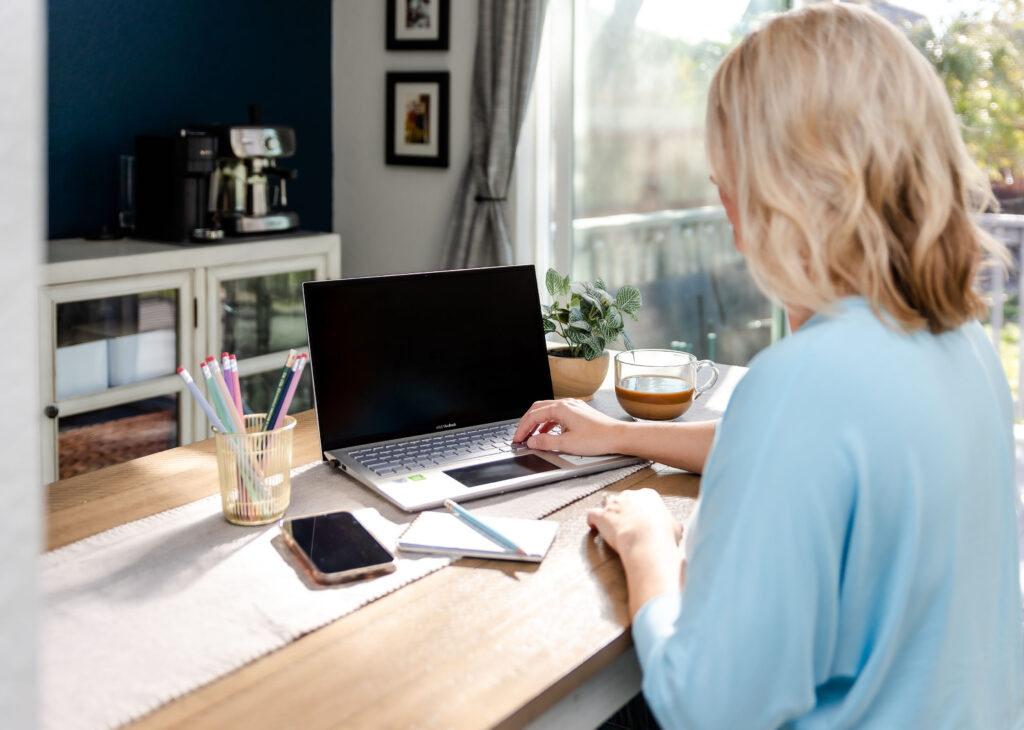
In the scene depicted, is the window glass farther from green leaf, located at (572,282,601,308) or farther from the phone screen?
the phone screen

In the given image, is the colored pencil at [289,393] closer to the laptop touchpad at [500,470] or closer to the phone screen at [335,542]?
the phone screen at [335,542]

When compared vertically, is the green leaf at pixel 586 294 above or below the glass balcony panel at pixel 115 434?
above

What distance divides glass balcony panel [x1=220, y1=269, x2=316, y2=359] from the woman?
2290 mm

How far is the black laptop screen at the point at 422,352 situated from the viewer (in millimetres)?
1396

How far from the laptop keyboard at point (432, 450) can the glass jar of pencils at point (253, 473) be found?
0.17 meters

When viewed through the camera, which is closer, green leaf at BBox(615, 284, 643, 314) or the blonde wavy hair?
the blonde wavy hair

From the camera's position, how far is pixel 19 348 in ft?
1.15

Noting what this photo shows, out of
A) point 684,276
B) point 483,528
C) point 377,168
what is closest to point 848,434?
point 483,528

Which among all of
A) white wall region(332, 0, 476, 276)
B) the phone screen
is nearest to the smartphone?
the phone screen

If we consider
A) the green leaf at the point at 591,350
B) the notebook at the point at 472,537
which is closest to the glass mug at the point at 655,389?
A: the green leaf at the point at 591,350

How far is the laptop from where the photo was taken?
4.39ft

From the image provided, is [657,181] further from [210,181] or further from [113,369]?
[113,369]

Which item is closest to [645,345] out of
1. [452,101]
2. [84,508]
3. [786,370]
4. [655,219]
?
[655,219]

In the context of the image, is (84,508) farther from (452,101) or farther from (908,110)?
(452,101)
